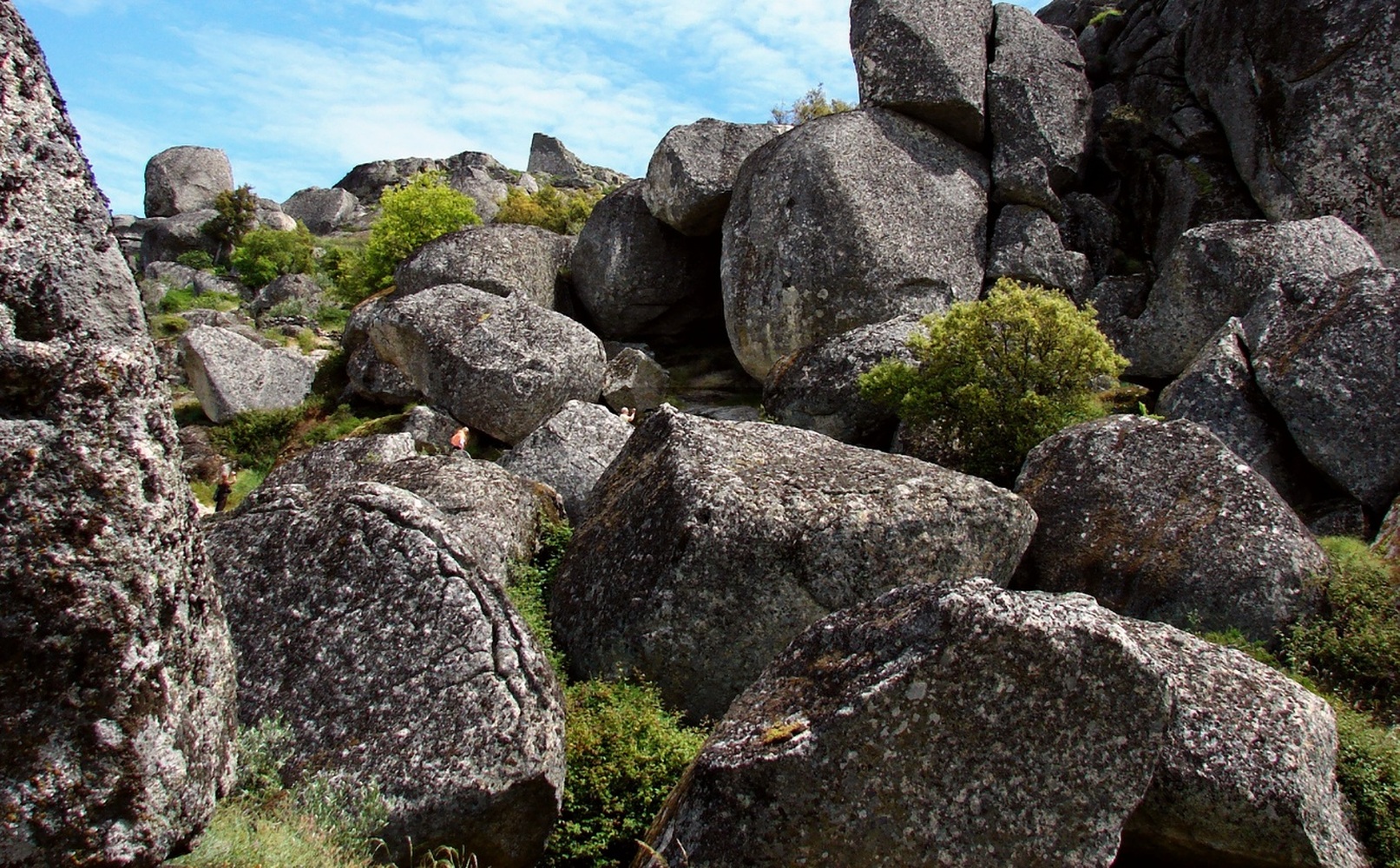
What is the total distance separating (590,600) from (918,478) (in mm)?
3520

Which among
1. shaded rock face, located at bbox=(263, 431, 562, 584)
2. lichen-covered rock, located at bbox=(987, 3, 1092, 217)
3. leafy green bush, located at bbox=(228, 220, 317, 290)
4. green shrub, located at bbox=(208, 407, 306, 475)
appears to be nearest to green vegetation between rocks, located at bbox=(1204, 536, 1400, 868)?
shaded rock face, located at bbox=(263, 431, 562, 584)

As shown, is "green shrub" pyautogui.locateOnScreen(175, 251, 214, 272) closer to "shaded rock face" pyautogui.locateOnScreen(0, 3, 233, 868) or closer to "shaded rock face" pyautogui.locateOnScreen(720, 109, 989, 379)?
"shaded rock face" pyautogui.locateOnScreen(720, 109, 989, 379)

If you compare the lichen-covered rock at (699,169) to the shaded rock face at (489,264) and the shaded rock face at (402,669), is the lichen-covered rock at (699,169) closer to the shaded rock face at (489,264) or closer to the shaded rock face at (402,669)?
the shaded rock face at (489,264)

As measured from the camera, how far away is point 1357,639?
1137cm

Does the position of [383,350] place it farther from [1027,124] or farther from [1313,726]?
[1313,726]

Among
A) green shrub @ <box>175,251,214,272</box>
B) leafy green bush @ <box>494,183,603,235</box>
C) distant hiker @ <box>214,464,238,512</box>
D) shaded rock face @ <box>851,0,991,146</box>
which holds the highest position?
shaded rock face @ <box>851,0,991,146</box>

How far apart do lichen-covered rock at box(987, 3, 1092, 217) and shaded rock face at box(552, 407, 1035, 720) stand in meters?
15.0

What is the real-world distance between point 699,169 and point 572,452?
11.4 meters

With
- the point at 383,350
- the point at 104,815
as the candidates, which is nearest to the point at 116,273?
the point at 104,815

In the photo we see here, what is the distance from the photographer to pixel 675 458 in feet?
36.1

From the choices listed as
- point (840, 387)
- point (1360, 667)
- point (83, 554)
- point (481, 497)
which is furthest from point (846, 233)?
point (83, 554)

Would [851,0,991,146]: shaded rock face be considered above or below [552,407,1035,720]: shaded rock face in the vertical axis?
above

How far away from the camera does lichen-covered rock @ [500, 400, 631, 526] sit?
15570 mm

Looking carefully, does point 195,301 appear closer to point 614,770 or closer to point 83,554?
point 614,770
